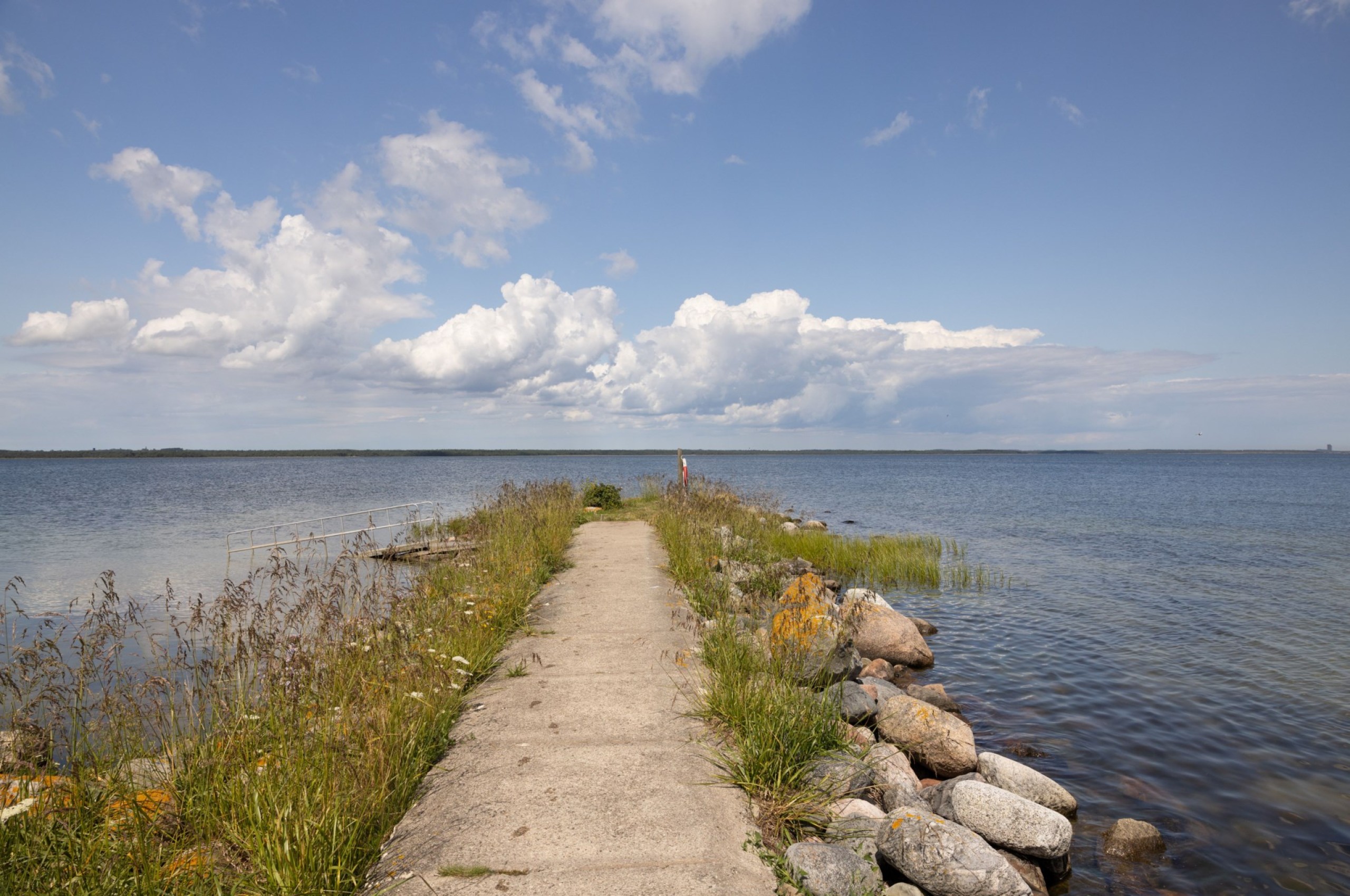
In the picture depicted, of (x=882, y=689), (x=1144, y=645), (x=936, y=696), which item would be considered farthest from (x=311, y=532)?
(x=1144, y=645)

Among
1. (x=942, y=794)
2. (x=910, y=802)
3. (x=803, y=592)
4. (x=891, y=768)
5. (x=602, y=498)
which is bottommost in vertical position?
(x=942, y=794)

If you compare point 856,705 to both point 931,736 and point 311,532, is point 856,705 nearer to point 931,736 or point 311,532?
point 931,736

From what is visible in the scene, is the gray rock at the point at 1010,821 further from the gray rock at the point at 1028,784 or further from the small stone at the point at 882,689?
the small stone at the point at 882,689

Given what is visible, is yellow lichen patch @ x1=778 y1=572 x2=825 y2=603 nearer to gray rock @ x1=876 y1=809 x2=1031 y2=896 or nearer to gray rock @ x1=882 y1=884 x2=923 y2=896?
gray rock @ x1=876 y1=809 x2=1031 y2=896

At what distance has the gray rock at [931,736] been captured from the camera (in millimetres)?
6457

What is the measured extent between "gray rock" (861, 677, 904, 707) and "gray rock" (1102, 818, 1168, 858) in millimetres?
2185

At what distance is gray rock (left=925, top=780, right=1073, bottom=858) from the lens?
16.9 feet

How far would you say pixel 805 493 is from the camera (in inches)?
2018

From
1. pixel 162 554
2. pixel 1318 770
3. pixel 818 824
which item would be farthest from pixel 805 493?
pixel 818 824

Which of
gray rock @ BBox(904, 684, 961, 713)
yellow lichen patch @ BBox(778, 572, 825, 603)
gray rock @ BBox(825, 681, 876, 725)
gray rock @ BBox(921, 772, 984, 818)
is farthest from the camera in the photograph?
gray rock @ BBox(904, 684, 961, 713)

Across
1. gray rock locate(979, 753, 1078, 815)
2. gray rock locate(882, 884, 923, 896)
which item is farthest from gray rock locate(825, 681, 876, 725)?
gray rock locate(882, 884, 923, 896)

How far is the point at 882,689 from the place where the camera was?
26.3 ft

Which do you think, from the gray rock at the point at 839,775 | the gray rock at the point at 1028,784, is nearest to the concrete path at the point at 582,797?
the gray rock at the point at 839,775

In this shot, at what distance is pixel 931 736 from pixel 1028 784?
886 millimetres
